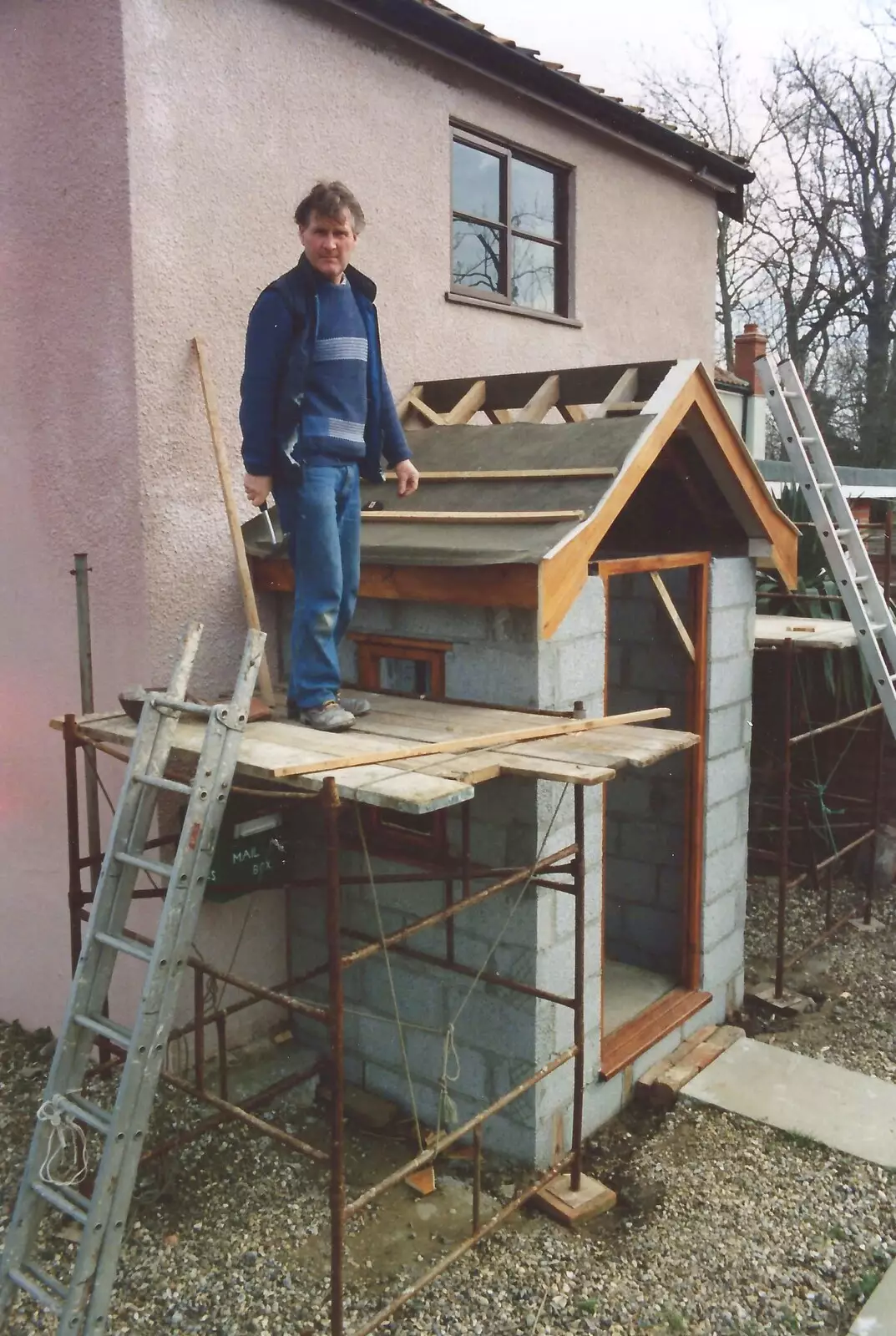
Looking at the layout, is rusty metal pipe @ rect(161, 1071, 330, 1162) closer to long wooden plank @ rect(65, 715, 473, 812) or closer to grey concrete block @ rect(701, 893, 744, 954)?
long wooden plank @ rect(65, 715, 473, 812)

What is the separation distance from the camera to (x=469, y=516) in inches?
194

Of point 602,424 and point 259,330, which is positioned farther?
point 602,424

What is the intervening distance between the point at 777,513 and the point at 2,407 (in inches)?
175

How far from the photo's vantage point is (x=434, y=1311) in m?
4.14

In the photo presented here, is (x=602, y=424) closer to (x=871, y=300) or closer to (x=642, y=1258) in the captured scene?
(x=642, y=1258)

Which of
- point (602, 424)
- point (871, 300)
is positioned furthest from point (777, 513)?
point (871, 300)

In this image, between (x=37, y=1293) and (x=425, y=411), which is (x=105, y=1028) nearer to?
(x=37, y=1293)

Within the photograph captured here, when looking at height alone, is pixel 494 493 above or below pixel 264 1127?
above

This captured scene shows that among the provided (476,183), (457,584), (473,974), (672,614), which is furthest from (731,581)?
(476,183)

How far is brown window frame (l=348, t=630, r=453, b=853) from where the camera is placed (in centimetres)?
517

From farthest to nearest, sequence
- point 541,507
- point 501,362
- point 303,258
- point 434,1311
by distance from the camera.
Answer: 1. point 501,362
2. point 541,507
3. point 303,258
4. point 434,1311

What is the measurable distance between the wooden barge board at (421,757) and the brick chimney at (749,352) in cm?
1082

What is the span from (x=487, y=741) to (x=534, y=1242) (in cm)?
226

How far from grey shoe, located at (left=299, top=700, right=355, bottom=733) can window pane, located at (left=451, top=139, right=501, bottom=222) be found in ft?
14.1
